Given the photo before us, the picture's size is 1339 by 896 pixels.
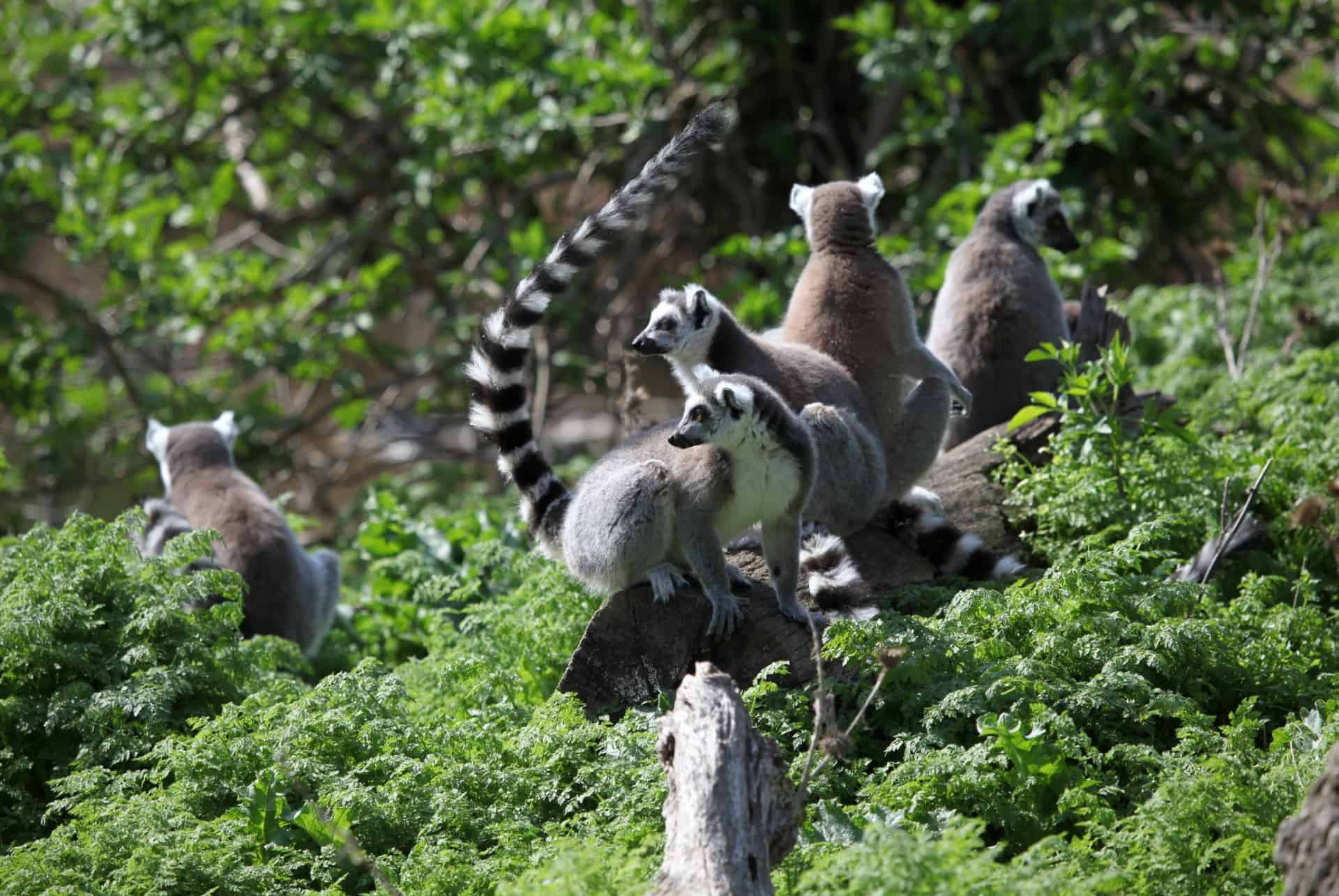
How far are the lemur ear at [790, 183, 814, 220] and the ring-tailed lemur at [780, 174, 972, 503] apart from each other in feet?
0.29

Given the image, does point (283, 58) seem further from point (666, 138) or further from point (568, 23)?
point (666, 138)

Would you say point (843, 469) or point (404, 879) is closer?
point (404, 879)

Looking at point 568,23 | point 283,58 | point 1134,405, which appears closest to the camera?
point 1134,405

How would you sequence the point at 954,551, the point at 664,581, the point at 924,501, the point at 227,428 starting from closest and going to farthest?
the point at 664,581 < the point at 954,551 < the point at 924,501 < the point at 227,428

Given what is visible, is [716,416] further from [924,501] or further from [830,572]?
[924,501]

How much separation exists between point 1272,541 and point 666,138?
5.82m

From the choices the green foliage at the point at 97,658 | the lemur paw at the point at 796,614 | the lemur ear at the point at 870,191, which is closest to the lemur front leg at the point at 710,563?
the lemur paw at the point at 796,614

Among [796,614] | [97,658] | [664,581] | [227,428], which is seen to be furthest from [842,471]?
[227,428]

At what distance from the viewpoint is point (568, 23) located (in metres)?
9.91

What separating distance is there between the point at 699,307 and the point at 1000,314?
191 cm

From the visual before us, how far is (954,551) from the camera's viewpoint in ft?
17.1

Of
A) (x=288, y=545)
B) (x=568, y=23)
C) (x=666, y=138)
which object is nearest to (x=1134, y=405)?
(x=288, y=545)

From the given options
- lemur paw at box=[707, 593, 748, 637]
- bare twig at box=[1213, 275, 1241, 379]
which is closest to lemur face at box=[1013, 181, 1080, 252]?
bare twig at box=[1213, 275, 1241, 379]

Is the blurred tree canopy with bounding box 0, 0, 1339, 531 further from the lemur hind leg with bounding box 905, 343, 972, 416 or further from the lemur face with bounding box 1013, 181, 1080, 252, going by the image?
the lemur hind leg with bounding box 905, 343, 972, 416
